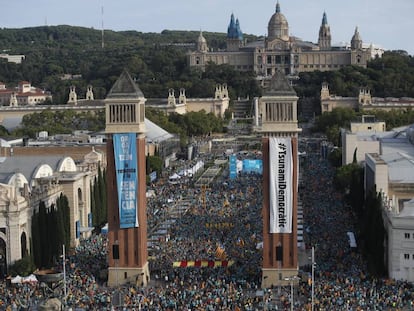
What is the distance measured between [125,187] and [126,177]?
0.52 meters

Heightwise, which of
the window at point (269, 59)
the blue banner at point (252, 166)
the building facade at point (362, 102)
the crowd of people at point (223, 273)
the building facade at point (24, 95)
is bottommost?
the crowd of people at point (223, 273)

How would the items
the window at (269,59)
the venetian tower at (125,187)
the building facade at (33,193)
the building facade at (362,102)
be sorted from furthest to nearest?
the window at (269,59), the building facade at (362,102), the building facade at (33,193), the venetian tower at (125,187)

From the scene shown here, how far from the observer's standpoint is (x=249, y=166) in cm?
8994

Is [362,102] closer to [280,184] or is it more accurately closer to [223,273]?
[280,184]

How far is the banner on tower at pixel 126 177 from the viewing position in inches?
1788

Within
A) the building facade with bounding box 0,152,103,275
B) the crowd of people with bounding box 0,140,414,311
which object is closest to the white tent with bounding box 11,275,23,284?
the crowd of people with bounding box 0,140,414,311

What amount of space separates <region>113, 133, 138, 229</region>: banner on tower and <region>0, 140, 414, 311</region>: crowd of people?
3.37 m

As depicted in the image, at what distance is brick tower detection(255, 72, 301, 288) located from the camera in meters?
44.2

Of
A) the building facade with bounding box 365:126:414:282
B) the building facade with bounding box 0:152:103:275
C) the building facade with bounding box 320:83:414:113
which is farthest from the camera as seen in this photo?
the building facade with bounding box 320:83:414:113

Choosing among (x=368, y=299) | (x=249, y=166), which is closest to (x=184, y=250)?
(x=368, y=299)

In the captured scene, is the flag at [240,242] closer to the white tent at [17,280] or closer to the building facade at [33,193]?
the building facade at [33,193]

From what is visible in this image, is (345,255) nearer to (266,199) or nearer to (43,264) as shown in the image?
(266,199)

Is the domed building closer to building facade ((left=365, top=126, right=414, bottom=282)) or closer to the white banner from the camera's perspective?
building facade ((left=365, top=126, right=414, bottom=282))

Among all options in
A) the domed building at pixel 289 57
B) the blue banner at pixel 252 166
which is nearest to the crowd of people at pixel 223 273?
the blue banner at pixel 252 166
